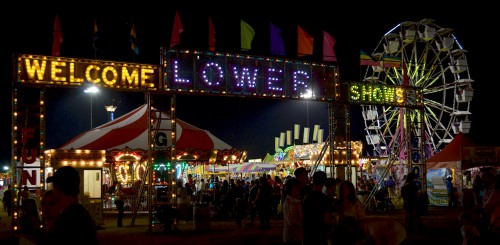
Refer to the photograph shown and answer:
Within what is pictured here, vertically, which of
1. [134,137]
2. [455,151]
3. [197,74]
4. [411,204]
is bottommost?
[411,204]

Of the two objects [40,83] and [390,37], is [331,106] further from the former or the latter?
[390,37]

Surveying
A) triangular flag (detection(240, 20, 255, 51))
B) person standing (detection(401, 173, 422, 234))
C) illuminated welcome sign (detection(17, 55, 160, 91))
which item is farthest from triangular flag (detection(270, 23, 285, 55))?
person standing (detection(401, 173, 422, 234))

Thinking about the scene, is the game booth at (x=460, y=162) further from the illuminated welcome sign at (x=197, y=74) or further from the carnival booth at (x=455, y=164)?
the illuminated welcome sign at (x=197, y=74)

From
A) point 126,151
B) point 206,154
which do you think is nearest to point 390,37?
point 206,154

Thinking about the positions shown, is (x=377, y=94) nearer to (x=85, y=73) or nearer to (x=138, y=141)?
(x=138, y=141)

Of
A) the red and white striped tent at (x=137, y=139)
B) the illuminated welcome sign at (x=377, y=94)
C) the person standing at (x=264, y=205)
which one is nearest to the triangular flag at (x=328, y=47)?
the illuminated welcome sign at (x=377, y=94)

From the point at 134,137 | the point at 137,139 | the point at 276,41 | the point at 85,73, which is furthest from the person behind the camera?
the point at 134,137

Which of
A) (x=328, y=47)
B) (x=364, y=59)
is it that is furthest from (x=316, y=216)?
(x=364, y=59)

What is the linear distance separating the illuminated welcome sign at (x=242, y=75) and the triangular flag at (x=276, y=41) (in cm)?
45

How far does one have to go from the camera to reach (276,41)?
17.3 m

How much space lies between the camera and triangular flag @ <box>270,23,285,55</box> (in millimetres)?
17172

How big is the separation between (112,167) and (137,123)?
6.30 meters

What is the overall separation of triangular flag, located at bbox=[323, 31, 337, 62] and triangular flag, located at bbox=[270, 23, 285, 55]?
63.8 inches

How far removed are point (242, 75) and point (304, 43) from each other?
2.67 m
